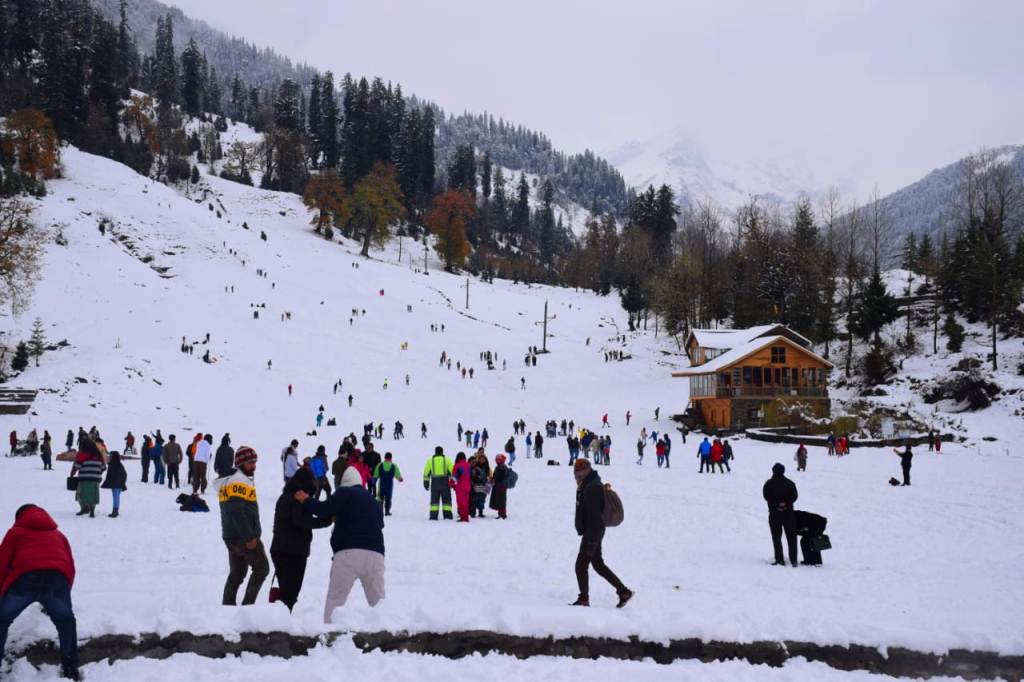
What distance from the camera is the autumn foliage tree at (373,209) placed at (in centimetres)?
8562

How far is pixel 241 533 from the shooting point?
271 inches

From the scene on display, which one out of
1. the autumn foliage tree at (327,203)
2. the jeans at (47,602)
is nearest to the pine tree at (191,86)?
the autumn foliage tree at (327,203)

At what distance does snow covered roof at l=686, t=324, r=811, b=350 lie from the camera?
49.5 meters

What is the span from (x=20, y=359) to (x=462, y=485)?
102 feet

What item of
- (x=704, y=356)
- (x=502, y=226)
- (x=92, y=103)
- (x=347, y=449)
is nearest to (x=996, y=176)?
(x=704, y=356)

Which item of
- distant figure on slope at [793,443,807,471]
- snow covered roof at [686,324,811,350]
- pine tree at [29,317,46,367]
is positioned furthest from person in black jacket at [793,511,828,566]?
snow covered roof at [686,324,811,350]

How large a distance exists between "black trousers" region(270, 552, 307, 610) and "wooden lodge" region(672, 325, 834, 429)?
39708 millimetres

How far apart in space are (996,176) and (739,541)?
206 feet

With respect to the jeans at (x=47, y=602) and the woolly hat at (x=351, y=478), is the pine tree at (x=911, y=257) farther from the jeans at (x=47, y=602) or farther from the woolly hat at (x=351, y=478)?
the jeans at (x=47, y=602)

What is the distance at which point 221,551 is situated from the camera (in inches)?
454

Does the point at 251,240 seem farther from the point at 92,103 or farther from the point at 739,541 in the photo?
the point at 739,541

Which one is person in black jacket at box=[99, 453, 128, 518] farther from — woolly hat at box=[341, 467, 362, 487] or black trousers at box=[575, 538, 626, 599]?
black trousers at box=[575, 538, 626, 599]

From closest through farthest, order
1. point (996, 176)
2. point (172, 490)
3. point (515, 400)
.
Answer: point (172, 490), point (515, 400), point (996, 176)

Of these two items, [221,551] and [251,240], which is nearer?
[221,551]
